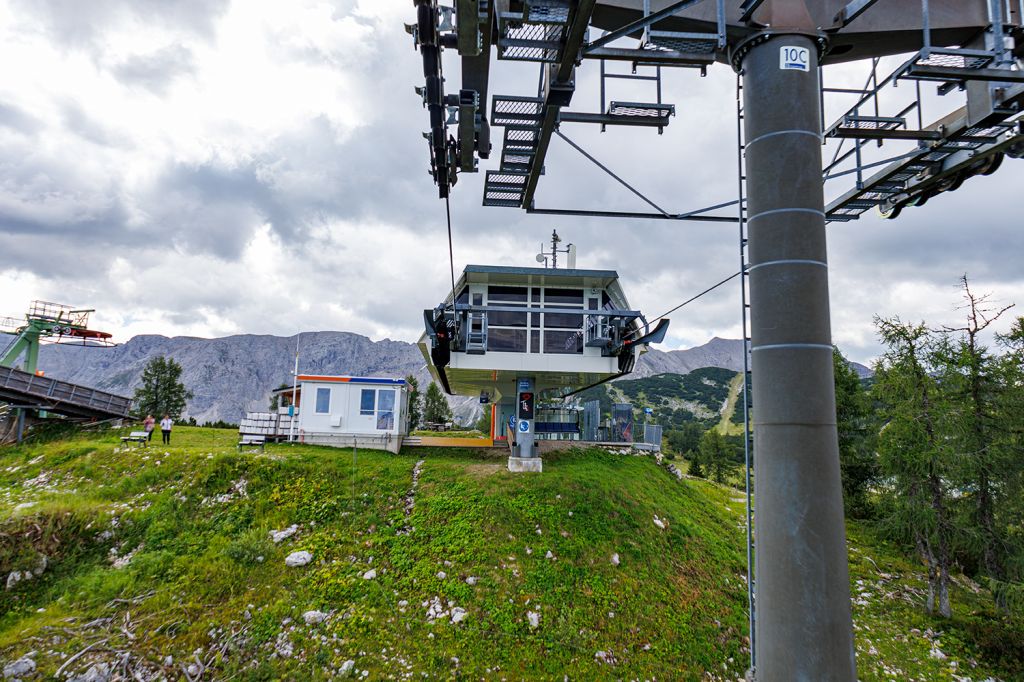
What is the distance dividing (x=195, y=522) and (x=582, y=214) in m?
13.0

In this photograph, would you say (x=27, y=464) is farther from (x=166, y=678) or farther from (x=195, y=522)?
(x=166, y=678)

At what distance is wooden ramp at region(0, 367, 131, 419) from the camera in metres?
21.8

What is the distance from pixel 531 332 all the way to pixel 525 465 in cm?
493

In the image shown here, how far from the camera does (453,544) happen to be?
13.3 metres

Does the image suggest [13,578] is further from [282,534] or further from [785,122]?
[785,122]

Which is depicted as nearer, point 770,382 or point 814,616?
point 814,616

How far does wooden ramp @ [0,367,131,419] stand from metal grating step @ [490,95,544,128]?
85.1ft

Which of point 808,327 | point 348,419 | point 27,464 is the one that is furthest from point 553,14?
point 27,464

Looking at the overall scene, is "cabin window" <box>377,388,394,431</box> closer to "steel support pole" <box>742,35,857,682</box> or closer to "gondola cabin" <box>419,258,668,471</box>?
"gondola cabin" <box>419,258,668,471</box>

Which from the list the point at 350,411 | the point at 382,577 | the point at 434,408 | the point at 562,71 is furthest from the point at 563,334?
the point at 434,408

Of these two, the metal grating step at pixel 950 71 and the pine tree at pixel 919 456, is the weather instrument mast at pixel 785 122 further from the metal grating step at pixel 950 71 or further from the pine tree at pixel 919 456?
the pine tree at pixel 919 456

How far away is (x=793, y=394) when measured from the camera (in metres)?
5.08

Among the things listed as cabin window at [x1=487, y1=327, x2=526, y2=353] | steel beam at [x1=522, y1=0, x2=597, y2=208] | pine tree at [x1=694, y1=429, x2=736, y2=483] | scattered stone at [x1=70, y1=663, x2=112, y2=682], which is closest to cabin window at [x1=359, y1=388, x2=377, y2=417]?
cabin window at [x1=487, y1=327, x2=526, y2=353]

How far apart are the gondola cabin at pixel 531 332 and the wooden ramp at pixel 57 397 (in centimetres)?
1805
